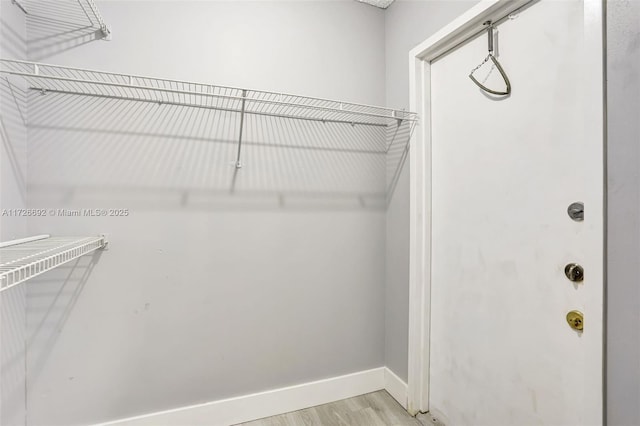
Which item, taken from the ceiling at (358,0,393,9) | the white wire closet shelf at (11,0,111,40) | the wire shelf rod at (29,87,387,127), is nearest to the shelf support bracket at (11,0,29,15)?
the white wire closet shelf at (11,0,111,40)

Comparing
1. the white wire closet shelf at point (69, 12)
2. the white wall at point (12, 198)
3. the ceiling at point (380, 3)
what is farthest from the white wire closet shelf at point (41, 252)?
the ceiling at point (380, 3)

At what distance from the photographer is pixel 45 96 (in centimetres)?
129

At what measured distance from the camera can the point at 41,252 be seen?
0.97 metres

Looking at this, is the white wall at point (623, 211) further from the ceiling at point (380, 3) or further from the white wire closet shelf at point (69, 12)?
the white wire closet shelf at point (69, 12)

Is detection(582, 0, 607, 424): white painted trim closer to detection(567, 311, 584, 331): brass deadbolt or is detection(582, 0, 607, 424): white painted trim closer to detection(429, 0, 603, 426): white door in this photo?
detection(429, 0, 603, 426): white door

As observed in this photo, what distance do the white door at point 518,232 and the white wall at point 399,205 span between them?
0.56 feet

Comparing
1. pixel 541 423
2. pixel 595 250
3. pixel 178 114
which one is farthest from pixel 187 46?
pixel 541 423

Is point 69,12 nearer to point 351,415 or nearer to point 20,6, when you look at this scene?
point 20,6

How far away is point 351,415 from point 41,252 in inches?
64.9

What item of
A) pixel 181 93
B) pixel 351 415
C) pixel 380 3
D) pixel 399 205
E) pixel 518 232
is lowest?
pixel 351 415

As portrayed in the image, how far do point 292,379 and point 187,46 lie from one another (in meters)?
1.90

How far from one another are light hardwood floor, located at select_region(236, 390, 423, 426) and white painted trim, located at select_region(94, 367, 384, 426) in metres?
0.04

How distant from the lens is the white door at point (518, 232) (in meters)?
0.98

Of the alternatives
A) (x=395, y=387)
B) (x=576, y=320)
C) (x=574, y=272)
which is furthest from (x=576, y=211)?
(x=395, y=387)
